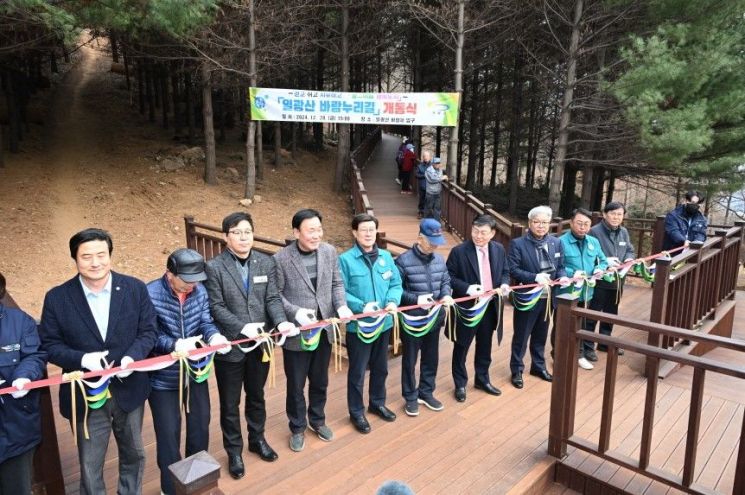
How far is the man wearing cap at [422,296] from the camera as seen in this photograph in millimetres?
3998

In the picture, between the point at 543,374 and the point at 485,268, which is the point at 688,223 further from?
the point at 485,268

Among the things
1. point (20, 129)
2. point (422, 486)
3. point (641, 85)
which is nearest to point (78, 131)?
point (20, 129)

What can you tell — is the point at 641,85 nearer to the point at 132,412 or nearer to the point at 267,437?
the point at 267,437

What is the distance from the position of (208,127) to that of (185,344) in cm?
1210

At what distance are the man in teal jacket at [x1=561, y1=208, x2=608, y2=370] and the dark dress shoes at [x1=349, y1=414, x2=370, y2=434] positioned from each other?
2.34 meters

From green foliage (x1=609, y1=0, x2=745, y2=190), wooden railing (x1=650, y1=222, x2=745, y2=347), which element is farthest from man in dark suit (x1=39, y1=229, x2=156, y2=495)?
green foliage (x1=609, y1=0, x2=745, y2=190)

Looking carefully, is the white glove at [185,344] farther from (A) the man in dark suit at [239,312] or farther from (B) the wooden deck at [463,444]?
(B) the wooden deck at [463,444]

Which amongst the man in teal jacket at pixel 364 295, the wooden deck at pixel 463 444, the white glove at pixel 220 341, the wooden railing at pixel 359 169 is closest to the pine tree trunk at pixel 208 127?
the wooden railing at pixel 359 169

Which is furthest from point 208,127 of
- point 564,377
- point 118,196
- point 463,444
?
point 564,377

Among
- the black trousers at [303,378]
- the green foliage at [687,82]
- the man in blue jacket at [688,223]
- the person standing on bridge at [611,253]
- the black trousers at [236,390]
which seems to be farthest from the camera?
the green foliage at [687,82]

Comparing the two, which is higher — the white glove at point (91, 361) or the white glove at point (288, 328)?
the white glove at point (91, 361)

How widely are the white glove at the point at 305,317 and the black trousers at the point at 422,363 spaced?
930mm

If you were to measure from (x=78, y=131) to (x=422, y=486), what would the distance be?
749 inches

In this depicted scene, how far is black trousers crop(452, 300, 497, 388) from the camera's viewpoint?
14.3 feet
